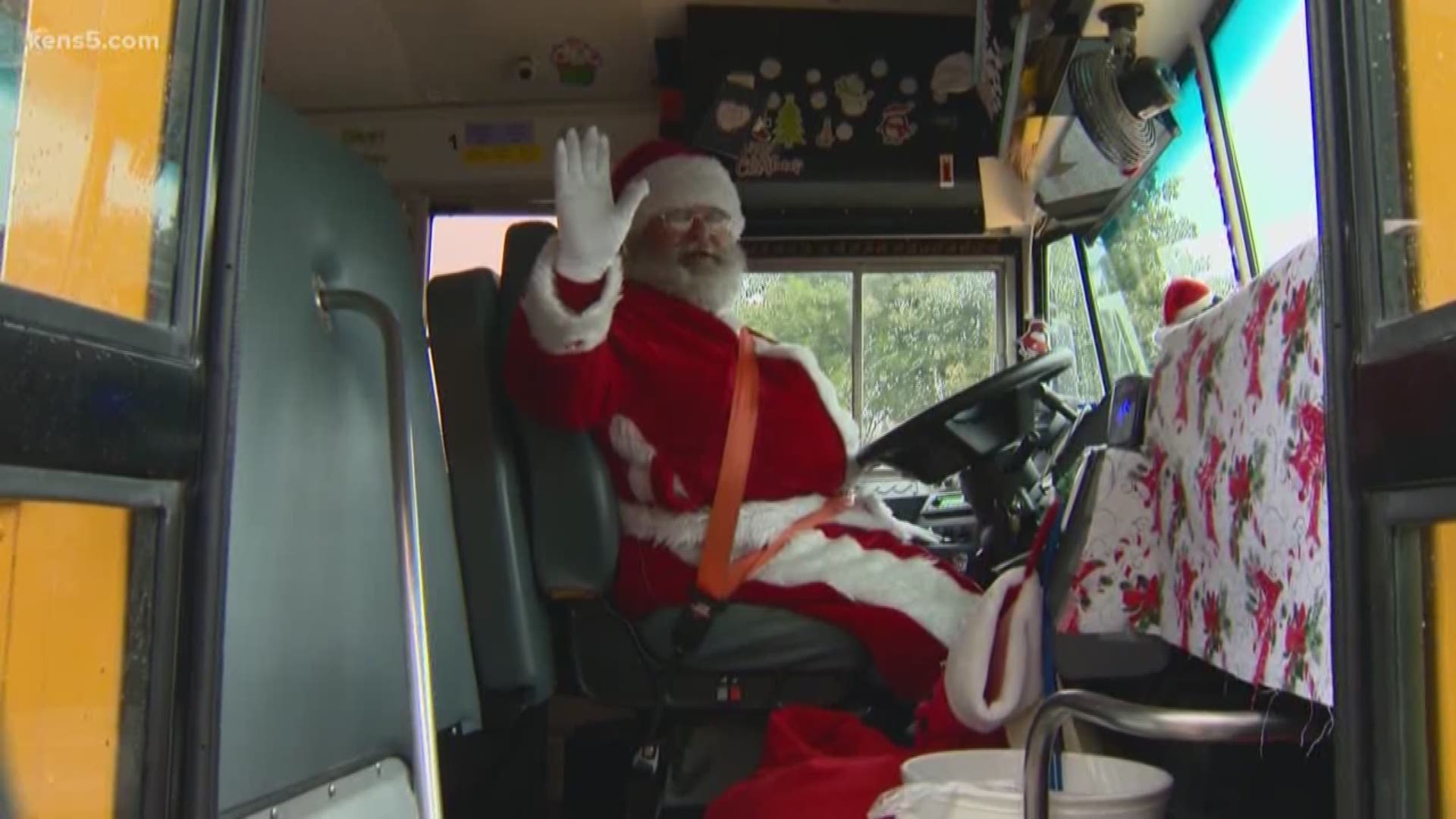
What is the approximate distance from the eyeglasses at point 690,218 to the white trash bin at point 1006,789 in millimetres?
1461

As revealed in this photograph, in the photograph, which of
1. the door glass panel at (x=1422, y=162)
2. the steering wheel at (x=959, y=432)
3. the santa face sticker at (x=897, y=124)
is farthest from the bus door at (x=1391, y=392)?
the santa face sticker at (x=897, y=124)

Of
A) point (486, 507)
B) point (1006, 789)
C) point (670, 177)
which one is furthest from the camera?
point (670, 177)

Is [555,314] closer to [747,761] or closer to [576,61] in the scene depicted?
[747,761]

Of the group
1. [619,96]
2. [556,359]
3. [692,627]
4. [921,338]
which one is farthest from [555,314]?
[921,338]

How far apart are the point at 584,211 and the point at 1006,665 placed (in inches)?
38.7

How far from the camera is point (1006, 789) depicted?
1.32 m

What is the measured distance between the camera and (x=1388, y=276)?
645 mm

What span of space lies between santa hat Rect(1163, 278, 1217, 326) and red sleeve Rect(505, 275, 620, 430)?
908 mm

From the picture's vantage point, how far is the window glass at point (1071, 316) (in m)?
3.10

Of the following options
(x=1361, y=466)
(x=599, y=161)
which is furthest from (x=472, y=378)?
(x=1361, y=466)

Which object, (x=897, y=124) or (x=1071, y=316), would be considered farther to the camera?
(x=1071, y=316)

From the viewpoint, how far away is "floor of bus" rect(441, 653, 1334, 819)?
1.42 metres

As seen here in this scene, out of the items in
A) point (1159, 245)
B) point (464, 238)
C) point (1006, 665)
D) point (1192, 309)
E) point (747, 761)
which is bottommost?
point (747, 761)

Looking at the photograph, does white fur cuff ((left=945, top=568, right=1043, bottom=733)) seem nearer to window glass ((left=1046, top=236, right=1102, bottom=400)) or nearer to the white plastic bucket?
the white plastic bucket
